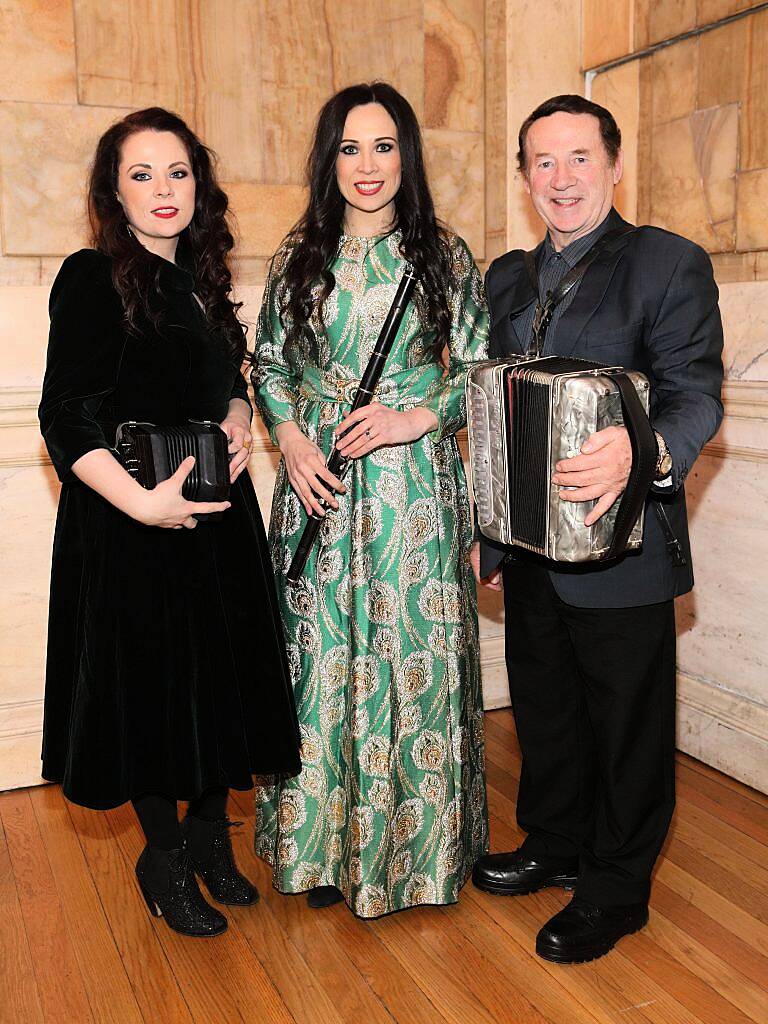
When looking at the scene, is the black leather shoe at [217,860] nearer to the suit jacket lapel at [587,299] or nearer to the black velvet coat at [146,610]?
the black velvet coat at [146,610]

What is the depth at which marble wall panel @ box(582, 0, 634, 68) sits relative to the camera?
11.4 ft

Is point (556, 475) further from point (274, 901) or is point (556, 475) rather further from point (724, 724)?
point (724, 724)

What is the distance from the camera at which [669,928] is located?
2441mm

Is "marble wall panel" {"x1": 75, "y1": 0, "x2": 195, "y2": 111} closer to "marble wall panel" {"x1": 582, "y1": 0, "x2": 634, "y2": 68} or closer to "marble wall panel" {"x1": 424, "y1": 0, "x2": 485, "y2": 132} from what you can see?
"marble wall panel" {"x1": 424, "y1": 0, "x2": 485, "y2": 132}

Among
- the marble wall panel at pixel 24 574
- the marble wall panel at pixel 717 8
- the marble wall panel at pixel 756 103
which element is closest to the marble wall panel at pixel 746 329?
the marble wall panel at pixel 756 103

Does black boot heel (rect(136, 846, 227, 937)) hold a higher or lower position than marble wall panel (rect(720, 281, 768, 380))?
lower

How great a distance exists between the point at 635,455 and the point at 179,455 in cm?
89

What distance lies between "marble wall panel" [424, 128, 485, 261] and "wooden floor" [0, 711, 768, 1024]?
206 centimetres

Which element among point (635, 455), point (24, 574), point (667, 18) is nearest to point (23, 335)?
point (24, 574)

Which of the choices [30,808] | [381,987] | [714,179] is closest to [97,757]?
[381,987]

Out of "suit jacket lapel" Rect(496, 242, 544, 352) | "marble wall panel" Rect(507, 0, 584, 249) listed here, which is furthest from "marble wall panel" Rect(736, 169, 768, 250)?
"suit jacket lapel" Rect(496, 242, 544, 352)

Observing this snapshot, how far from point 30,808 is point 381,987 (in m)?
1.40

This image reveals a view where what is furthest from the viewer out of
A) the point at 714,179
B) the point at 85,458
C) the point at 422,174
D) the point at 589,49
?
the point at 589,49

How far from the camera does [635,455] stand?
1.92 m
